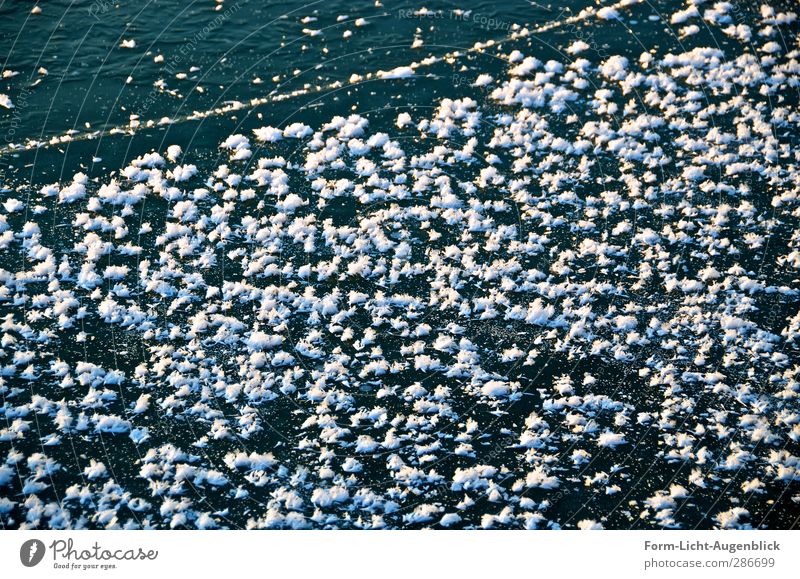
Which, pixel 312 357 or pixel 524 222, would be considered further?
pixel 524 222

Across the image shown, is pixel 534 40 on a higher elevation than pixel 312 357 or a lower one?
higher

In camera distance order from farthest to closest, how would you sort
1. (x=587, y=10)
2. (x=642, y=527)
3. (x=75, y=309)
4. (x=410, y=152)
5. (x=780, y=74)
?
(x=587, y=10), (x=780, y=74), (x=410, y=152), (x=75, y=309), (x=642, y=527)

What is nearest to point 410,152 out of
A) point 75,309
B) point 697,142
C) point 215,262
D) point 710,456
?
point 215,262

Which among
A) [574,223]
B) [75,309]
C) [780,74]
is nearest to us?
[75,309]

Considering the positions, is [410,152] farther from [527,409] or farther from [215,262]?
[527,409]

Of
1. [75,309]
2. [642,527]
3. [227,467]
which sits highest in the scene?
[75,309]
